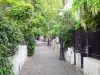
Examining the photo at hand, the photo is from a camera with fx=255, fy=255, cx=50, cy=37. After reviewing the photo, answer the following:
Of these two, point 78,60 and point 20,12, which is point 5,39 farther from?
point 20,12

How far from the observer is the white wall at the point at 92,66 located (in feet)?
34.4

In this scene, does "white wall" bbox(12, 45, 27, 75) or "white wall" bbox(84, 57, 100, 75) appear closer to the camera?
"white wall" bbox(84, 57, 100, 75)

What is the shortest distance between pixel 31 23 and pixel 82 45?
6028 mm

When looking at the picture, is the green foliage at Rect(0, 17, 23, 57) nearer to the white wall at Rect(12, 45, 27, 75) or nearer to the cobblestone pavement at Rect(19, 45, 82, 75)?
the white wall at Rect(12, 45, 27, 75)

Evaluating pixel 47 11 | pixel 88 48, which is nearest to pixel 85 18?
pixel 88 48

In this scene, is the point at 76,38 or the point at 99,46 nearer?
the point at 99,46

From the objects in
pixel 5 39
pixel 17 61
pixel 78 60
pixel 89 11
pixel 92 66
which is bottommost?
pixel 78 60

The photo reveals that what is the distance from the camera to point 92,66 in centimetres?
1116

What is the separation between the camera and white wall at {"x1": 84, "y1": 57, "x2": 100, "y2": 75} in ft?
34.4

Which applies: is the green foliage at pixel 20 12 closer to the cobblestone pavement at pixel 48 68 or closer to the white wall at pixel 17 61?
the white wall at pixel 17 61

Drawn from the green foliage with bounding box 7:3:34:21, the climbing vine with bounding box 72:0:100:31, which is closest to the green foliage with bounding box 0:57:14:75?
the climbing vine with bounding box 72:0:100:31

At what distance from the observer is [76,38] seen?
681 inches

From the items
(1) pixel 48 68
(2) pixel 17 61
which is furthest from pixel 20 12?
(2) pixel 17 61

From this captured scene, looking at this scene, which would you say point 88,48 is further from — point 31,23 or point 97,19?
point 31,23
